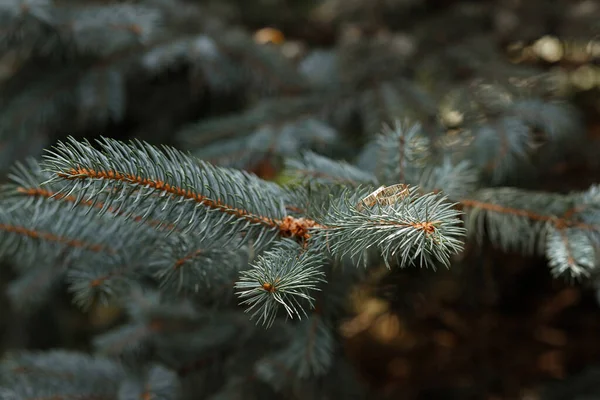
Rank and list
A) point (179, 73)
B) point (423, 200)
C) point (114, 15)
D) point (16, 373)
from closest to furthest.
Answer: point (423, 200)
point (16, 373)
point (114, 15)
point (179, 73)

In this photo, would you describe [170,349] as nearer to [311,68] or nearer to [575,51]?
[311,68]

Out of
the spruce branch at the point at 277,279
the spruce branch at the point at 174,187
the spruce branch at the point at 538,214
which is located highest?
the spruce branch at the point at 538,214

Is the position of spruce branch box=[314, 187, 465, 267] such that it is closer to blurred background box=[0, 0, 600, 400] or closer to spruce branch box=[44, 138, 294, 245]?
spruce branch box=[44, 138, 294, 245]

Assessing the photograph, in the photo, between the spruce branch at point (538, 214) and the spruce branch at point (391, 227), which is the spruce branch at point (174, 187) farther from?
the spruce branch at point (538, 214)

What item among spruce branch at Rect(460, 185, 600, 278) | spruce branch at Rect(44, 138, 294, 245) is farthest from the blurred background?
spruce branch at Rect(44, 138, 294, 245)

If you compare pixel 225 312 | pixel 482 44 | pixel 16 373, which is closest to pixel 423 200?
pixel 225 312

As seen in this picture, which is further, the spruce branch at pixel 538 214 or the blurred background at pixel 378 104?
the blurred background at pixel 378 104

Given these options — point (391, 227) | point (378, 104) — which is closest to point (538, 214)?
point (391, 227)

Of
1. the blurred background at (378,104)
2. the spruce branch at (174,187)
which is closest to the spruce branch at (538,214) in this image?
the blurred background at (378,104)
